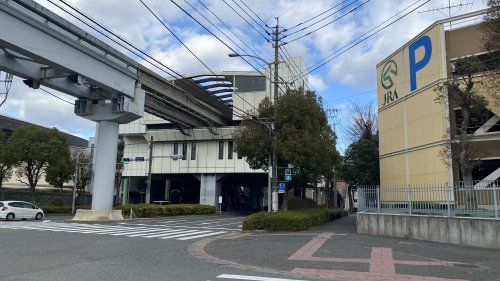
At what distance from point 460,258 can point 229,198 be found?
57.8m

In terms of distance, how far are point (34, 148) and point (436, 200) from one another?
3701 cm

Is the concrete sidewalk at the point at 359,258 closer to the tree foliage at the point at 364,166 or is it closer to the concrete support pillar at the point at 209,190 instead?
the tree foliage at the point at 364,166

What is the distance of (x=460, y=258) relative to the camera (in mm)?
12664

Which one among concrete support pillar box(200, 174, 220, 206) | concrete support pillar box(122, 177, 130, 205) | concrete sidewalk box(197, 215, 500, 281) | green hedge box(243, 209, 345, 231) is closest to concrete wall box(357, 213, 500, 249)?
concrete sidewalk box(197, 215, 500, 281)

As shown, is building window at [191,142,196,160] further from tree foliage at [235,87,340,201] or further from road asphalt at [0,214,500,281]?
road asphalt at [0,214,500,281]

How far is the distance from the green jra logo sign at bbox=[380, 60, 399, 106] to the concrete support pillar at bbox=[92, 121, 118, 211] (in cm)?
2020

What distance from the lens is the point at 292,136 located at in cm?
2597

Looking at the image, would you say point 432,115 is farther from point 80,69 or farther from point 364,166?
point 80,69

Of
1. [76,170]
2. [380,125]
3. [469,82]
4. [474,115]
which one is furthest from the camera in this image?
[76,170]

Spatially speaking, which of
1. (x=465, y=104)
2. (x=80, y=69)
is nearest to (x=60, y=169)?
(x=80, y=69)

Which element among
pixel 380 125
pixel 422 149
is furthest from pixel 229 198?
pixel 422 149

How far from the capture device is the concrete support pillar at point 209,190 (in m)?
54.7

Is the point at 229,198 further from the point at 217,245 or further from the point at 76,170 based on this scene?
the point at 217,245

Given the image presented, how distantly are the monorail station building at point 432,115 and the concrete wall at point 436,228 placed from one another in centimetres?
484
